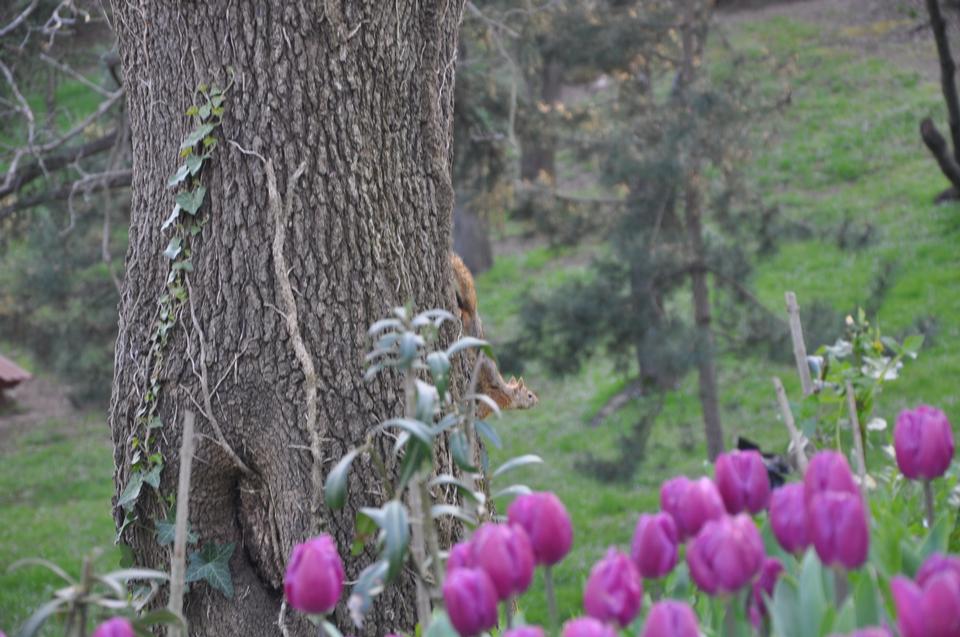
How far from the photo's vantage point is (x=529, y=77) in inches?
449

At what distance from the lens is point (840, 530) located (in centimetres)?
130

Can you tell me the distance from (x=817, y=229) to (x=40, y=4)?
5.18 metres

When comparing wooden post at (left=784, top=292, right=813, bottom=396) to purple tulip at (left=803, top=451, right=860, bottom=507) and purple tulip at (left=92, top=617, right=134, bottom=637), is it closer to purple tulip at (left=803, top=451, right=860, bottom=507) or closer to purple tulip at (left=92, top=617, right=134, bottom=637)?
purple tulip at (left=803, top=451, right=860, bottom=507)

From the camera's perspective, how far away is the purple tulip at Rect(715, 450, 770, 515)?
1594mm

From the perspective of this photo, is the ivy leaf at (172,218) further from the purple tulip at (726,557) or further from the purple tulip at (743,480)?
the purple tulip at (726,557)

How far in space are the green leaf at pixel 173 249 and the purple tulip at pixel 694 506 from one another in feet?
6.19

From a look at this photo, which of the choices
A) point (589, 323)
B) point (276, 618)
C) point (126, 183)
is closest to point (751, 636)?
point (276, 618)

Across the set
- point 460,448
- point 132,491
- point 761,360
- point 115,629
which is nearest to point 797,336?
point 460,448

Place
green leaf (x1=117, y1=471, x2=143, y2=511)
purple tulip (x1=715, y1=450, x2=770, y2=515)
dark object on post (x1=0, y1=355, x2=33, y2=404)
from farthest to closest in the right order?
dark object on post (x1=0, y1=355, x2=33, y2=404) → green leaf (x1=117, y1=471, x2=143, y2=511) → purple tulip (x1=715, y1=450, x2=770, y2=515)

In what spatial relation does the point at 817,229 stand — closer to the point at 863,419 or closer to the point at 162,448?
the point at 863,419

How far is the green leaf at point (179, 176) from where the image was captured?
3035mm

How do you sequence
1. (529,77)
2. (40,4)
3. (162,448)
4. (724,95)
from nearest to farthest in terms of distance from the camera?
(162,448) → (40,4) → (724,95) → (529,77)

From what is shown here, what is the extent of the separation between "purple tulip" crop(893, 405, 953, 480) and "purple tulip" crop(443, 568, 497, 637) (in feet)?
2.21

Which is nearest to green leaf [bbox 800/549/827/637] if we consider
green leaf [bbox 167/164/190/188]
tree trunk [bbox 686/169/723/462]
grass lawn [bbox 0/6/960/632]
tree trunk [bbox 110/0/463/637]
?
tree trunk [bbox 110/0/463/637]
